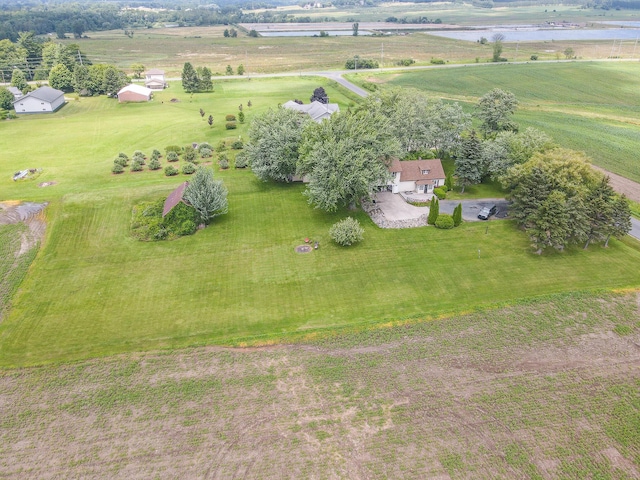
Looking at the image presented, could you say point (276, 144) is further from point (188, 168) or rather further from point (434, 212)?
point (434, 212)

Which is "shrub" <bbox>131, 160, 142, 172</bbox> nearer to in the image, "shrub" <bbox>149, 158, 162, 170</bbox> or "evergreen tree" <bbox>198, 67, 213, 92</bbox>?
"shrub" <bbox>149, 158, 162, 170</bbox>

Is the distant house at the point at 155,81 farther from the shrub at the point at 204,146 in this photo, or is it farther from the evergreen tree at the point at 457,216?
the evergreen tree at the point at 457,216

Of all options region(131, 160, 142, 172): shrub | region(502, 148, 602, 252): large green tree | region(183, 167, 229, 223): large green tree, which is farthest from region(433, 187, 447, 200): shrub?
region(131, 160, 142, 172): shrub

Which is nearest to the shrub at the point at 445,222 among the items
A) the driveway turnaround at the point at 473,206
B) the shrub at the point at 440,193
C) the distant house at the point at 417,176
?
the driveway turnaround at the point at 473,206

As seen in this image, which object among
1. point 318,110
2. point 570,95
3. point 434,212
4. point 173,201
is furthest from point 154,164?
point 570,95

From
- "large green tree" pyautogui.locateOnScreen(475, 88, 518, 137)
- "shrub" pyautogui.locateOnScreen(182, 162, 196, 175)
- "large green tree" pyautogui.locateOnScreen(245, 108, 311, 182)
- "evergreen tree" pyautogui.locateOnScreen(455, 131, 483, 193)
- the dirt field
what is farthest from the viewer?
"large green tree" pyautogui.locateOnScreen(475, 88, 518, 137)

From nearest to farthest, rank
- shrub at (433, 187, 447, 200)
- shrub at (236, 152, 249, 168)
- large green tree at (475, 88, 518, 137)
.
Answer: shrub at (433, 187, 447, 200) < shrub at (236, 152, 249, 168) < large green tree at (475, 88, 518, 137)
